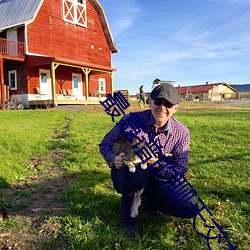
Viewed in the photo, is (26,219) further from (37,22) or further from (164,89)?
(37,22)

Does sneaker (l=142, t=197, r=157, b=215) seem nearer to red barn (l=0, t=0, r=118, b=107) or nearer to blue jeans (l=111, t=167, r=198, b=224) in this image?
blue jeans (l=111, t=167, r=198, b=224)

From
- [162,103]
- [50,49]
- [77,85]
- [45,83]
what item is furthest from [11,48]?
[162,103]

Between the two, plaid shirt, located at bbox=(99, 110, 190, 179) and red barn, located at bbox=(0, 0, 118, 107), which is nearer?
plaid shirt, located at bbox=(99, 110, 190, 179)

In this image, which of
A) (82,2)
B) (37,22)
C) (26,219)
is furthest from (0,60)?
(26,219)

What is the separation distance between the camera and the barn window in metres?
20.8

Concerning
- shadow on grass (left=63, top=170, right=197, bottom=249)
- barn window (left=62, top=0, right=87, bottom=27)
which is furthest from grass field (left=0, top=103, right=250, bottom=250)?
barn window (left=62, top=0, right=87, bottom=27)

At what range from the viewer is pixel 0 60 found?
1683 centimetres

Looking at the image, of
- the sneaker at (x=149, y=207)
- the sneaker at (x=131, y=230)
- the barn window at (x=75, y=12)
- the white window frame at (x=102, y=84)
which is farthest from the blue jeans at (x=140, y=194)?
the white window frame at (x=102, y=84)

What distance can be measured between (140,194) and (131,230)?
13.4 inches

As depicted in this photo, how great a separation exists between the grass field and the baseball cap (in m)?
1.26

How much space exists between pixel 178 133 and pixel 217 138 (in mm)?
4435

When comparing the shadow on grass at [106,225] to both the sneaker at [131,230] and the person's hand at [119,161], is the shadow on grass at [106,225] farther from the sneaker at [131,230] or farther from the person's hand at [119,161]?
the person's hand at [119,161]

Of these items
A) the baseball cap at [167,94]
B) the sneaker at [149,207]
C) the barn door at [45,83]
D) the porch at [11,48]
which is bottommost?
the sneaker at [149,207]

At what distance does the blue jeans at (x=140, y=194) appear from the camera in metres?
2.55
